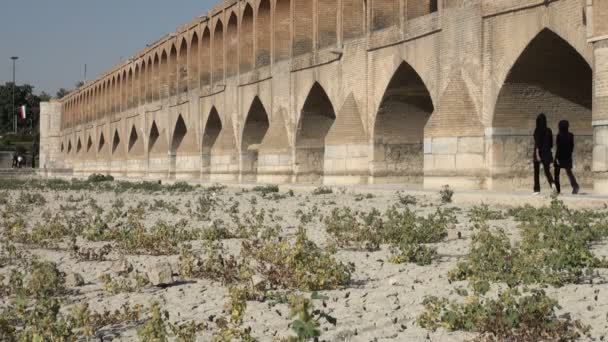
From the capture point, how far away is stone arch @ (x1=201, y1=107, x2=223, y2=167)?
28609 mm

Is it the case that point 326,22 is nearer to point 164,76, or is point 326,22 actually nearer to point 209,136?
point 209,136

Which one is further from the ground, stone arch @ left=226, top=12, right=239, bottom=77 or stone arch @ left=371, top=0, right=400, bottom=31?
stone arch @ left=226, top=12, right=239, bottom=77

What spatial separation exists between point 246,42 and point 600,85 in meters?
16.8

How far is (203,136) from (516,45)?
17.6 metres

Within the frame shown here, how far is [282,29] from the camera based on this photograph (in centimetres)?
2319

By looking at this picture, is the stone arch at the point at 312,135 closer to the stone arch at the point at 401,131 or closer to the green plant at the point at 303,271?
the stone arch at the point at 401,131

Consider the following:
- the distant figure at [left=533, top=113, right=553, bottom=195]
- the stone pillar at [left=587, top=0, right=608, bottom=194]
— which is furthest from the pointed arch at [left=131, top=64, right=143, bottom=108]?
the stone pillar at [left=587, top=0, right=608, bottom=194]

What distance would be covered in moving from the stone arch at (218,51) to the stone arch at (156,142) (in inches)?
209

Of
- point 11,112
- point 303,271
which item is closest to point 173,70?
point 303,271

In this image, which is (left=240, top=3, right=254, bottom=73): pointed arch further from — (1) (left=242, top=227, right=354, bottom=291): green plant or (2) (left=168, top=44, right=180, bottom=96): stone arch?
(1) (left=242, top=227, right=354, bottom=291): green plant

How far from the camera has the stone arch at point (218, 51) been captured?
28.6 meters

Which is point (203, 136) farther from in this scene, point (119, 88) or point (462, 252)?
point (462, 252)

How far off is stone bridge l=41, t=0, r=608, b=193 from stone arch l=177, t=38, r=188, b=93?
184cm

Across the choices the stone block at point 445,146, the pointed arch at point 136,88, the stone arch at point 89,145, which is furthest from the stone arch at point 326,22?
the stone arch at point 89,145
